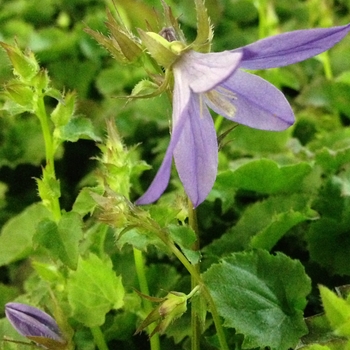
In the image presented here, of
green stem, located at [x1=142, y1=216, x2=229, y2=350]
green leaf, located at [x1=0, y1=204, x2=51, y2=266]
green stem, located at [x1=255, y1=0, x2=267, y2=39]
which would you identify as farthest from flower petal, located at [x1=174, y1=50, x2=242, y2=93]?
green stem, located at [x1=255, y1=0, x2=267, y2=39]

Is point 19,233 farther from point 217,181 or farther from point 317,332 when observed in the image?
point 317,332

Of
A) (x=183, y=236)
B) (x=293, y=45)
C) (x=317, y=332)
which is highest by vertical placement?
(x=293, y=45)

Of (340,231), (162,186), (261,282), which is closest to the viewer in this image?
(162,186)

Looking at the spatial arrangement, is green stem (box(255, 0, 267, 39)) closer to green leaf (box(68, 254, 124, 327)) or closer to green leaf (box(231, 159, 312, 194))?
green leaf (box(231, 159, 312, 194))

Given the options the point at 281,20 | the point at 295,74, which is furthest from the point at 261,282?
the point at 281,20

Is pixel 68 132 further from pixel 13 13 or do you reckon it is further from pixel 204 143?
pixel 13 13

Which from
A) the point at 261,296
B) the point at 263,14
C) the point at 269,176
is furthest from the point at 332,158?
the point at 263,14
